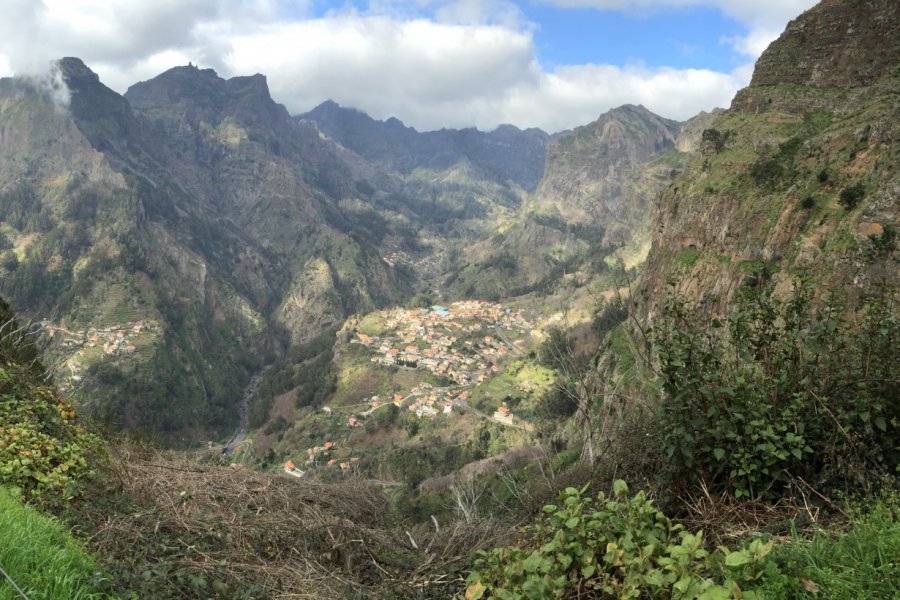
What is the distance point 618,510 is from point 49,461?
6854 millimetres

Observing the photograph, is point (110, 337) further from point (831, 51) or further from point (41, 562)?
point (831, 51)

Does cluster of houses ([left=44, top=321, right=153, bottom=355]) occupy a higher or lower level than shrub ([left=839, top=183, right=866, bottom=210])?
lower

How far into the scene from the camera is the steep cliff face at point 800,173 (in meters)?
17.5

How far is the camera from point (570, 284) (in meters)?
142

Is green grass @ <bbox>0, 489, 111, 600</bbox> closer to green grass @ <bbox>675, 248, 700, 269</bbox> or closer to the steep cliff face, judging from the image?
the steep cliff face

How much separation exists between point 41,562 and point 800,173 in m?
29.4

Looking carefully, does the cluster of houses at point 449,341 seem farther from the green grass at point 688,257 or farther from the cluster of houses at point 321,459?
the green grass at point 688,257

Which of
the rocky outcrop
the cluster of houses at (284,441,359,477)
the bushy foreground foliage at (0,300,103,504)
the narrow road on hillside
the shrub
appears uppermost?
the rocky outcrop

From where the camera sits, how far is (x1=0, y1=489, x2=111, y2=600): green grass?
10.7 ft

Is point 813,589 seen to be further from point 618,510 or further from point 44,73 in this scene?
point 44,73

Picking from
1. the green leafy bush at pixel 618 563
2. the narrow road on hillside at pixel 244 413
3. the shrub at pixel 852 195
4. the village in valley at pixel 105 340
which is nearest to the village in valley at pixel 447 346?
the narrow road on hillside at pixel 244 413

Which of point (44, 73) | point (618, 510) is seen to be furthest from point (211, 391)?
point (44, 73)

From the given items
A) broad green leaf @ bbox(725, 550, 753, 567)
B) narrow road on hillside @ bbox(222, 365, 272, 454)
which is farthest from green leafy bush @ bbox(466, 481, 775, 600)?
narrow road on hillside @ bbox(222, 365, 272, 454)

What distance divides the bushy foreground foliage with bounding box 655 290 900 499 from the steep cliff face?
664 cm
